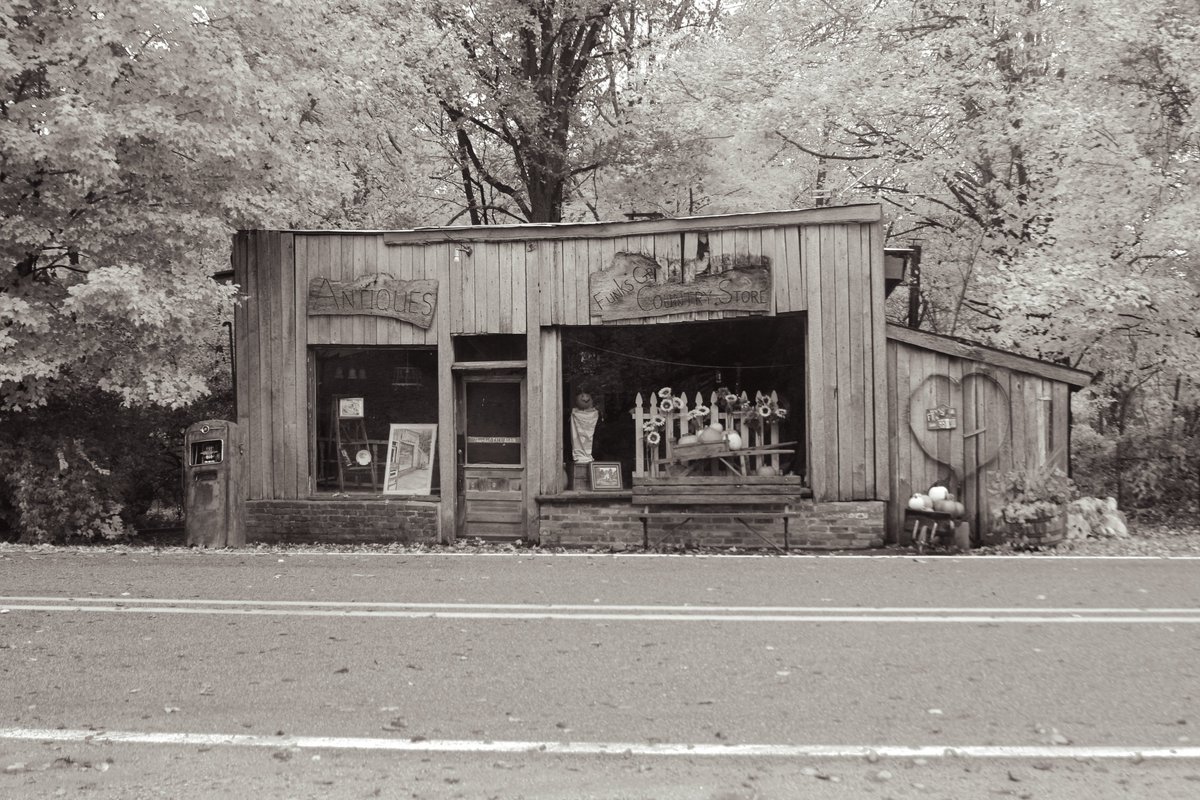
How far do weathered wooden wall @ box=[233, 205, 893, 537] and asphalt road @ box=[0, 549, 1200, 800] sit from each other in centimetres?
361

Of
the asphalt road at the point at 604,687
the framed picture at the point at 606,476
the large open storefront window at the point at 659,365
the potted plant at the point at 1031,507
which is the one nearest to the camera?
the asphalt road at the point at 604,687

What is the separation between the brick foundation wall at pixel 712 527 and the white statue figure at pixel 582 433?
75 cm

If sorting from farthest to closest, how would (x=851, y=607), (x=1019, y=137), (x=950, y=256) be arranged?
(x=950, y=256), (x=1019, y=137), (x=851, y=607)

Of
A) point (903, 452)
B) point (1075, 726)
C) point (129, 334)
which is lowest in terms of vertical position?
point (1075, 726)

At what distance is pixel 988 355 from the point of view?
13641 millimetres

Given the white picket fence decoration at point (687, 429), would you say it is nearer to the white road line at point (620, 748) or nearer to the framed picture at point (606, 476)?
the framed picture at point (606, 476)

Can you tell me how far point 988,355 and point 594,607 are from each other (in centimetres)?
703

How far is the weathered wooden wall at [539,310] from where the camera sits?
13.6 metres

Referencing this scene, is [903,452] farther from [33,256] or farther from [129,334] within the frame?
[33,256]

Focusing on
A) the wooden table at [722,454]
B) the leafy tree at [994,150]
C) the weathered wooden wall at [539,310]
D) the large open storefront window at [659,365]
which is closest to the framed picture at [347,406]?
the weathered wooden wall at [539,310]

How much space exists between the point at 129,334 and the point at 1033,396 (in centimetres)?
1096

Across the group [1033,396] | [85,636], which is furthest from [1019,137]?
[85,636]

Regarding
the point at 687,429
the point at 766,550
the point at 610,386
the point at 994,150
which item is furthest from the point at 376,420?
the point at 994,150

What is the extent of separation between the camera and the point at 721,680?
6496 mm
